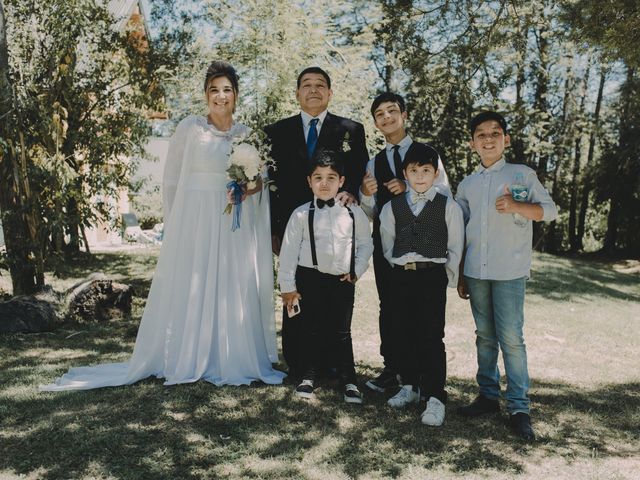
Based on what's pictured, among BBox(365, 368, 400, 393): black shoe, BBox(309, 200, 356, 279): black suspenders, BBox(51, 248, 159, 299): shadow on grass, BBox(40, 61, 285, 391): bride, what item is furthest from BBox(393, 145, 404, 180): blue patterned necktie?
BBox(51, 248, 159, 299): shadow on grass

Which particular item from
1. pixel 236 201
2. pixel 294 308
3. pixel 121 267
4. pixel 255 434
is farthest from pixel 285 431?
pixel 121 267

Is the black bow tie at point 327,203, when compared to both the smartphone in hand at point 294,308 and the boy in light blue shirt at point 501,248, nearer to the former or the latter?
the smartphone in hand at point 294,308

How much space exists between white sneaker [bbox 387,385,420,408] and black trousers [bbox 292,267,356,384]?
1.17 ft

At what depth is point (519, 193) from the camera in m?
3.68

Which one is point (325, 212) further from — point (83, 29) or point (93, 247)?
point (93, 247)

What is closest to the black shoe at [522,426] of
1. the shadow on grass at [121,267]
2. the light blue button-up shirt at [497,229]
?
the light blue button-up shirt at [497,229]

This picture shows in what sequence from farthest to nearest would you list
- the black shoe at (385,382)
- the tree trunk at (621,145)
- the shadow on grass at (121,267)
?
the tree trunk at (621,145)
the shadow on grass at (121,267)
the black shoe at (385,382)

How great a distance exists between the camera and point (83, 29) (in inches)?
296

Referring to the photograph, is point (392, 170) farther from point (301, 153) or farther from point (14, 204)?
point (14, 204)

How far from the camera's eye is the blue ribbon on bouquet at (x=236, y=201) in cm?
450

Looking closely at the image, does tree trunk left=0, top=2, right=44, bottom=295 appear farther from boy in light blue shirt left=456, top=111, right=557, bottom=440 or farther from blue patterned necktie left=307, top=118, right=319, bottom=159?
boy in light blue shirt left=456, top=111, right=557, bottom=440

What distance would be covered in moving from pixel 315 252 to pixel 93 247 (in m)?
14.1

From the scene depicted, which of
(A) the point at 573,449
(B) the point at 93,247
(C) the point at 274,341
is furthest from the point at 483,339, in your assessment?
(B) the point at 93,247

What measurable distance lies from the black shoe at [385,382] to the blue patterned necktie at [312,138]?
1877 mm
